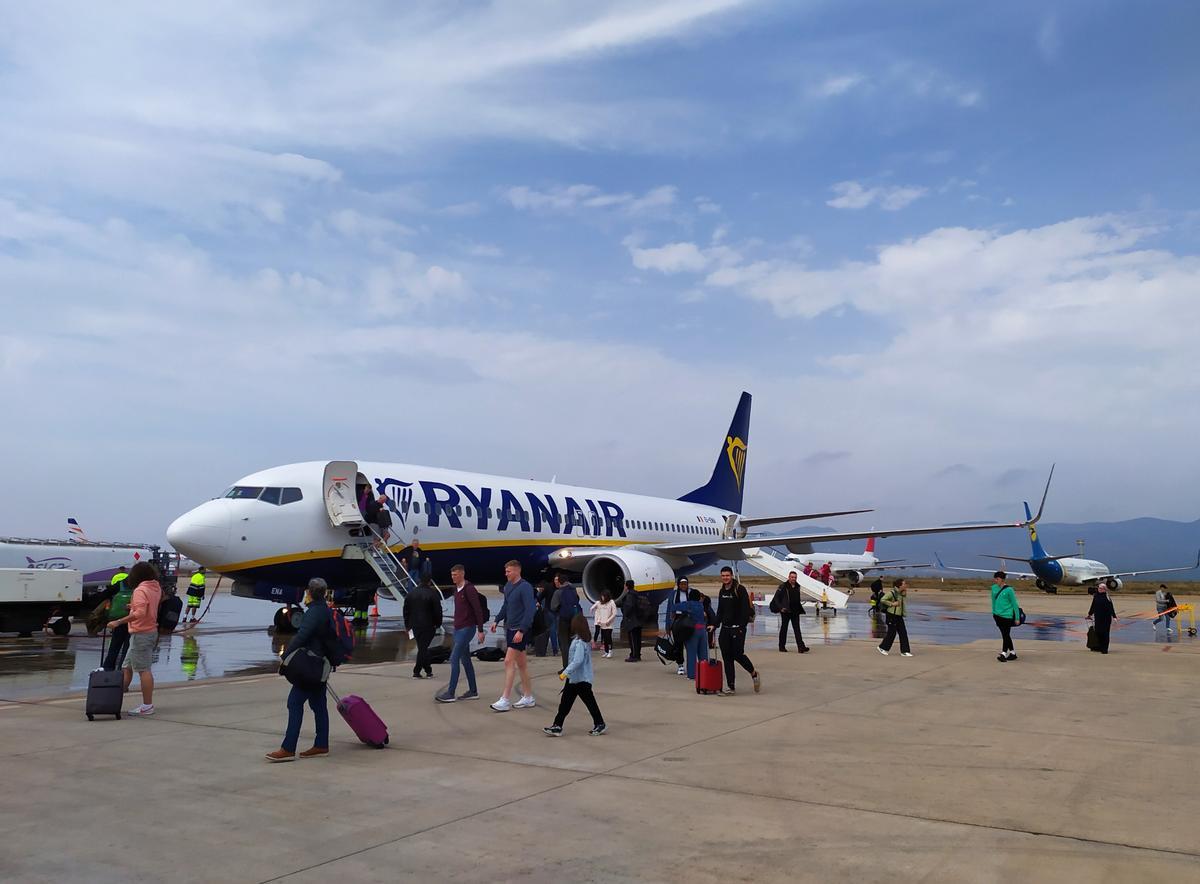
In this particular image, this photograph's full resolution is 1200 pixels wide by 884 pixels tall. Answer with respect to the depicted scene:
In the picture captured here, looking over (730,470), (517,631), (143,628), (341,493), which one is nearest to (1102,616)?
(517,631)

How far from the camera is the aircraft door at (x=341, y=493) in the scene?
1855 centimetres

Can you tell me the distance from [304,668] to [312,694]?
330 mm

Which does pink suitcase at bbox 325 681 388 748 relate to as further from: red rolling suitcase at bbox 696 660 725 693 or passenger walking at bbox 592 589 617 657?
passenger walking at bbox 592 589 617 657

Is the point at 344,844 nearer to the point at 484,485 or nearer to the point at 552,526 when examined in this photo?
the point at 484,485

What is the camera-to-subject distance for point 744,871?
4.72m

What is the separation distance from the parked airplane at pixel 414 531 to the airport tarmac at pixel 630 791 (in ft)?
21.5

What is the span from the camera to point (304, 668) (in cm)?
744

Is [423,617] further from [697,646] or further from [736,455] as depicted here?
[736,455]

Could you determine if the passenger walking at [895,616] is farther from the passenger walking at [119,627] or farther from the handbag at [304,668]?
the passenger walking at [119,627]

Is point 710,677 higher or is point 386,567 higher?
point 386,567

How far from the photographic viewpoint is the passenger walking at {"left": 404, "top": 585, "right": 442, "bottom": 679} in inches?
489

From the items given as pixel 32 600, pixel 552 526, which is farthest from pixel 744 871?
pixel 552 526

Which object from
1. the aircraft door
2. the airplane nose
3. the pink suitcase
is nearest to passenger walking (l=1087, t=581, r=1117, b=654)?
the pink suitcase

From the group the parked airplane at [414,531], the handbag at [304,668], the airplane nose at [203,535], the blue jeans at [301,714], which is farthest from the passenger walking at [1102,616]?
the airplane nose at [203,535]
